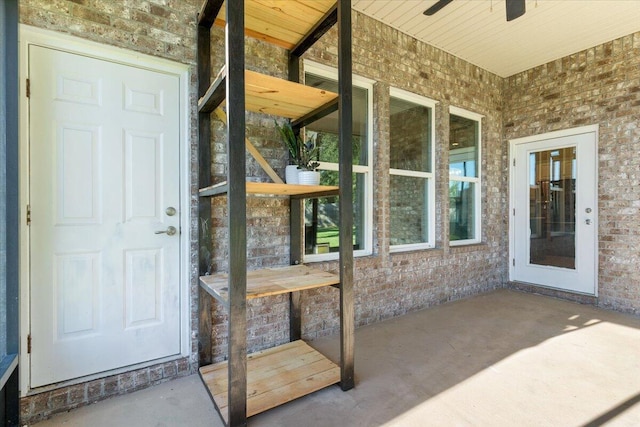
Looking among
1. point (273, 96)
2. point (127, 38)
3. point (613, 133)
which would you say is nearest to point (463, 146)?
point (613, 133)

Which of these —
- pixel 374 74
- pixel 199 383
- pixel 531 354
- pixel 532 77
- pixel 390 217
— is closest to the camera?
pixel 199 383

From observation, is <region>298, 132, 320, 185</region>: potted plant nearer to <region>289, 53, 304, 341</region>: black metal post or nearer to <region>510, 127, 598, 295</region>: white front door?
<region>289, 53, 304, 341</region>: black metal post

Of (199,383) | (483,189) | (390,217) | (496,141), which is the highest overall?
(496,141)

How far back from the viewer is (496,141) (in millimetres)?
4660

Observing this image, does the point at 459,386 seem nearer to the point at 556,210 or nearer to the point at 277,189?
the point at 277,189

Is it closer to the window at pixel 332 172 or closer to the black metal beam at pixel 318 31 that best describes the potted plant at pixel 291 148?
the window at pixel 332 172

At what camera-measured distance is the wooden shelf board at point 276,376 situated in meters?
1.87

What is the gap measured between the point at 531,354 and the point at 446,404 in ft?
3.85

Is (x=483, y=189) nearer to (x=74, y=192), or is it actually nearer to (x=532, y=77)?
(x=532, y=77)

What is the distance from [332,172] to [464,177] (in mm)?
2349

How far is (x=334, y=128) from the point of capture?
10.1 ft

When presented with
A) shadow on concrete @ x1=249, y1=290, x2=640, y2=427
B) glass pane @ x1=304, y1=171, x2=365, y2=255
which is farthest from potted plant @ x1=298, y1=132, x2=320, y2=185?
shadow on concrete @ x1=249, y1=290, x2=640, y2=427

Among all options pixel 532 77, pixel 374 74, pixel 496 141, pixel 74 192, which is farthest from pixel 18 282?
pixel 532 77

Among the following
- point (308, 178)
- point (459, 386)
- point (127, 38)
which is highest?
point (127, 38)
